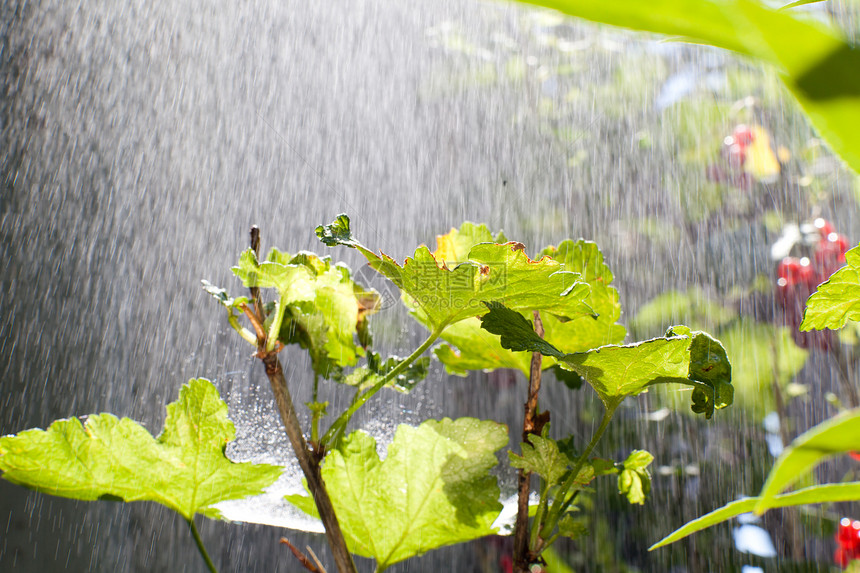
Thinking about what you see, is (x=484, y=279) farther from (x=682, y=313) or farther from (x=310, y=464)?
A: (x=682, y=313)

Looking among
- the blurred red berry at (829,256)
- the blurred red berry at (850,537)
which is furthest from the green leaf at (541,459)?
the blurred red berry at (829,256)

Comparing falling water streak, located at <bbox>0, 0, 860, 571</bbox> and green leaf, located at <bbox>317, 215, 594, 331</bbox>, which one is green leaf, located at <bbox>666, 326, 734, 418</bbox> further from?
falling water streak, located at <bbox>0, 0, 860, 571</bbox>

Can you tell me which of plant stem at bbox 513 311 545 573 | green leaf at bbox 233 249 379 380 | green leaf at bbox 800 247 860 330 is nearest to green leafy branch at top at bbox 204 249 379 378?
green leaf at bbox 233 249 379 380

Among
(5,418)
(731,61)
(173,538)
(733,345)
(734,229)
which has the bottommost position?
(173,538)

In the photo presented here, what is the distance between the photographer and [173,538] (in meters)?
0.66

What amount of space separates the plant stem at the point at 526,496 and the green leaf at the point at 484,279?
47 mm

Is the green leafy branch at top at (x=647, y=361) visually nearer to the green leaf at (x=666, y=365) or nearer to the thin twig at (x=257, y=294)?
the green leaf at (x=666, y=365)

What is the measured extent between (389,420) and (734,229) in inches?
21.8

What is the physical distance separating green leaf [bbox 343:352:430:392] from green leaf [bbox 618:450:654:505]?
0.14 meters

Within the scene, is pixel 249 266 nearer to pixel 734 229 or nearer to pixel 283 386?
pixel 283 386

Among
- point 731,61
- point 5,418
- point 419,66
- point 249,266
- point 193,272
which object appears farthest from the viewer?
point 419,66

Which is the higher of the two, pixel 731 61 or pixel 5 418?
pixel 731 61

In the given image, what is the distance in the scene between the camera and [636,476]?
0.36 m

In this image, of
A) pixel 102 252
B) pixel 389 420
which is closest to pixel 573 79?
pixel 389 420
